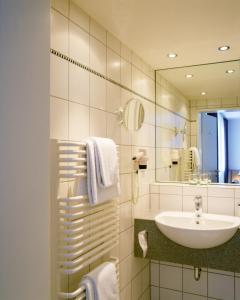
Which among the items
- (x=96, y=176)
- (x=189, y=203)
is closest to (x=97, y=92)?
(x=96, y=176)

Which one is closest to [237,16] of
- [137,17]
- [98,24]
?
[137,17]

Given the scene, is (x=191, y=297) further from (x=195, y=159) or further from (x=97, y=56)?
(x=97, y=56)

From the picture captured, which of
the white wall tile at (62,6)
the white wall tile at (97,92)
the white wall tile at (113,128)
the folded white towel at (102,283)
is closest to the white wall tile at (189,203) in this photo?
the white wall tile at (113,128)

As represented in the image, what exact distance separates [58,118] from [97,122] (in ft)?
1.32

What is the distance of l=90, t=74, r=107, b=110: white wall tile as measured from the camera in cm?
174

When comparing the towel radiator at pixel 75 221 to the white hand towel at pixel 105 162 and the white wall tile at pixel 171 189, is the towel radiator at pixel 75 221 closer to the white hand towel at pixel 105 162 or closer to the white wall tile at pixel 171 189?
the white hand towel at pixel 105 162

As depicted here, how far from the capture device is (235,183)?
2434 millimetres

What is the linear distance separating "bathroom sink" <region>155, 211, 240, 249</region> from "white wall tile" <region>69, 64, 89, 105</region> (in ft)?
3.55

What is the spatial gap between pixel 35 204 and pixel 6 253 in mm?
186

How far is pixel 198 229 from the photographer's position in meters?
1.89

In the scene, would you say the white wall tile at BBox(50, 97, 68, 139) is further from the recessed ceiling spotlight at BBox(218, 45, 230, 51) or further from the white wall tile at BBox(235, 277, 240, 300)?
the white wall tile at BBox(235, 277, 240, 300)

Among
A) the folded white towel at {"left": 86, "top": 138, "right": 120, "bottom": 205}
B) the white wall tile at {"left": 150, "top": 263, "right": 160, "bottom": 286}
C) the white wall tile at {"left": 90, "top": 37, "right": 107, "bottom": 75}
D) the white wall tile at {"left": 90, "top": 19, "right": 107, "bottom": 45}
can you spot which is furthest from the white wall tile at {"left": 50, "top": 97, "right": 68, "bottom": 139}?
the white wall tile at {"left": 150, "top": 263, "right": 160, "bottom": 286}

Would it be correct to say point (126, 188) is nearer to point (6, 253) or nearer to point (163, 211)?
point (163, 211)

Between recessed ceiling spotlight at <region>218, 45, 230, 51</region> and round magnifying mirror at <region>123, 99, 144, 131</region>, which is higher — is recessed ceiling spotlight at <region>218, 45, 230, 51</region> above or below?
above
